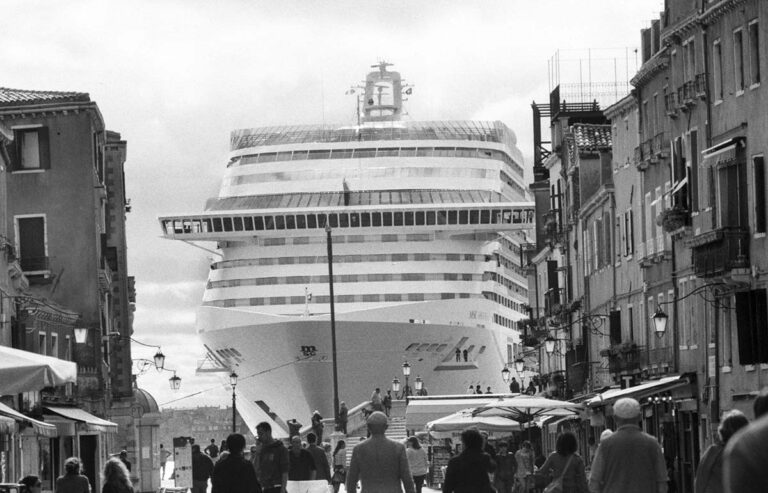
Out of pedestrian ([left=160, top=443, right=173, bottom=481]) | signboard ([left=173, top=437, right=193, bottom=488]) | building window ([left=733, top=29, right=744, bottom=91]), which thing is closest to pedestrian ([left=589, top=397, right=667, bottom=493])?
building window ([left=733, top=29, right=744, bottom=91])

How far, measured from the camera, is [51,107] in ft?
160

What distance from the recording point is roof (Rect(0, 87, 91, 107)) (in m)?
47.8

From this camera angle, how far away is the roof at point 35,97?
157 ft

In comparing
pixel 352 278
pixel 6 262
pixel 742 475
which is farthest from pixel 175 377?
pixel 742 475

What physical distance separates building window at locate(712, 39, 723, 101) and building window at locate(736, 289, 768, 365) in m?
4.38

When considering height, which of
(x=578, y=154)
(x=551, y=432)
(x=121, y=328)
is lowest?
(x=551, y=432)

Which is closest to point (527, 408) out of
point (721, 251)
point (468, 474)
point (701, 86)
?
point (721, 251)

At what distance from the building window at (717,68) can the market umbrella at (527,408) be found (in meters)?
6.32

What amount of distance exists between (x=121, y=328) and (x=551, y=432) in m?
14.8

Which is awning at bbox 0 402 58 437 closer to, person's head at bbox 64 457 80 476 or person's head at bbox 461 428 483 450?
person's head at bbox 64 457 80 476

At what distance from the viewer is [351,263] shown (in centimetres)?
8450

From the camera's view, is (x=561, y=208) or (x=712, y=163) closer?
(x=712, y=163)

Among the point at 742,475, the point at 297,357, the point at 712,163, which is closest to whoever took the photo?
the point at 742,475

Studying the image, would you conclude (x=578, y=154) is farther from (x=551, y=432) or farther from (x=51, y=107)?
(x=51, y=107)
